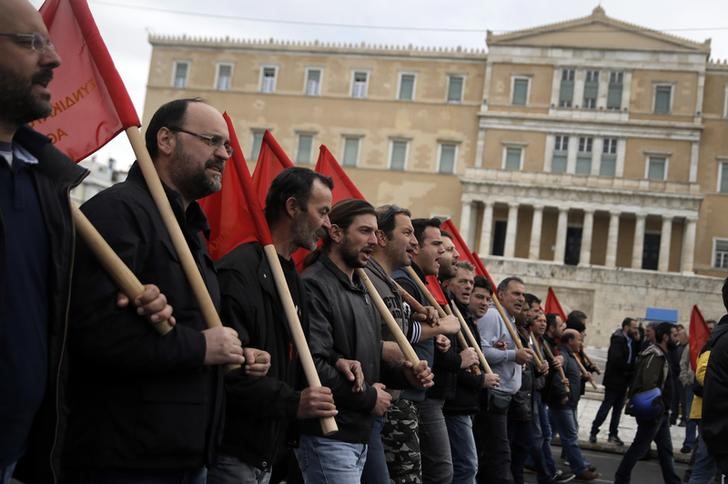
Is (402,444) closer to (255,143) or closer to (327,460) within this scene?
(327,460)

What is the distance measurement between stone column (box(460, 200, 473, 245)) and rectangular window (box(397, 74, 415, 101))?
23.5 feet

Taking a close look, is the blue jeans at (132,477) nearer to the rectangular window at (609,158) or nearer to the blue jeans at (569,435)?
the blue jeans at (569,435)

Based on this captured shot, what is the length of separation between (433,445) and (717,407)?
1.65m

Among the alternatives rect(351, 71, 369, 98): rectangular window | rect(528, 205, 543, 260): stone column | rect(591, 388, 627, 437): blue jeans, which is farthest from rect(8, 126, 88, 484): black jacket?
rect(351, 71, 369, 98): rectangular window

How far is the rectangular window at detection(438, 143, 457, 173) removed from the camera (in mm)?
42841

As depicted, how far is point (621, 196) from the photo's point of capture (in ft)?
129

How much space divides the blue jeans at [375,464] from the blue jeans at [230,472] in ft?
3.79

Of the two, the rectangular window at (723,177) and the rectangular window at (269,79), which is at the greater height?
the rectangular window at (269,79)

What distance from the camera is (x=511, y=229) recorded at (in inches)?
1592

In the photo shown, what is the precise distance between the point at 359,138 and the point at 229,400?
137ft

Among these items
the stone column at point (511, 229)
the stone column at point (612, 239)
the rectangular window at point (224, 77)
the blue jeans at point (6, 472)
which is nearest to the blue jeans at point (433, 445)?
the blue jeans at point (6, 472)

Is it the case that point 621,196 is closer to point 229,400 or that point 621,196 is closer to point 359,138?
point 359,138

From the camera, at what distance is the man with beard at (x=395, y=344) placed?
4.18 m

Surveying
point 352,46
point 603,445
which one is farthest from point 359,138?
point 603,445
